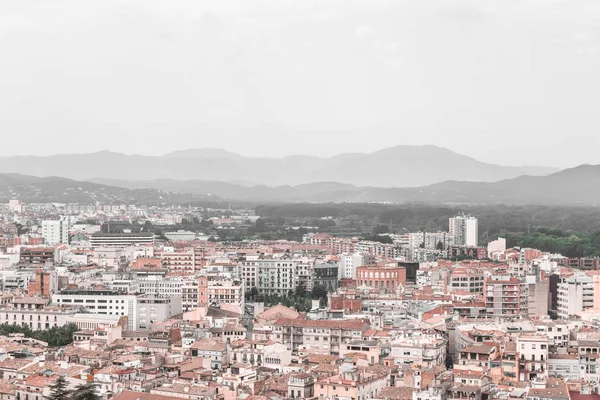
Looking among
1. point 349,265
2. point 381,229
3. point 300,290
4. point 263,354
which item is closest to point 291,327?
point 263,354

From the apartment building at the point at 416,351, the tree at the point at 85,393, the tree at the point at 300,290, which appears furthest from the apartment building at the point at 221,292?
the tree at the point at 85,393

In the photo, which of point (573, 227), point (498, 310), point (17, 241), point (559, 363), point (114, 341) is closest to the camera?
point (559, 363)

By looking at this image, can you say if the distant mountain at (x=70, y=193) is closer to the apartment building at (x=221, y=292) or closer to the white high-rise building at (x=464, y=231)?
the white high-rise building at (x=464, y=231)

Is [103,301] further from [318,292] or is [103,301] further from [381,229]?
[381,229]

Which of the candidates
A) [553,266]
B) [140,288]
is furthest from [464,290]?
[140,288]

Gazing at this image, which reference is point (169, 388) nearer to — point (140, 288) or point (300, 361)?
point (300, 361)

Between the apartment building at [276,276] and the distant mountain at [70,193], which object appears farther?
the distant mountain at [70,193]

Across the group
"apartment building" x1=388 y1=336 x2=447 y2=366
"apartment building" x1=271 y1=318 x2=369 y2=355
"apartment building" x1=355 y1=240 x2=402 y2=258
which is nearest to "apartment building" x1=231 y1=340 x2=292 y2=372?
"apartment building" x1=271 y1=318 x2=369 y2=355
